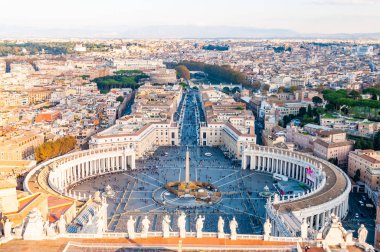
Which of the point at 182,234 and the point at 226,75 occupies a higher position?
the point at 182,234

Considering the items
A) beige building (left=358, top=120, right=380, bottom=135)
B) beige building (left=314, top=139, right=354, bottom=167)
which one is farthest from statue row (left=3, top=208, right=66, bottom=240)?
beige building (left=358, top=120, right=380, bottom=135)

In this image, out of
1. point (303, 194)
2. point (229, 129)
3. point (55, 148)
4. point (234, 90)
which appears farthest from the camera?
point (234, 90)

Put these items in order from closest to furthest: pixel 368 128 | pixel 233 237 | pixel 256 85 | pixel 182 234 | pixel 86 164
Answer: pixel 233 237, pixel 182 234, pixel 86 164, pixel 368 128, pixel 256 85

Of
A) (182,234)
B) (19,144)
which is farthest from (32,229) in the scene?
(19,144)

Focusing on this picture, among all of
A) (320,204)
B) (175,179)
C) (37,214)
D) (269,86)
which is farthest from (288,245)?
(269,86)

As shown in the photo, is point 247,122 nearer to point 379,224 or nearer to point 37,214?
point 379,224

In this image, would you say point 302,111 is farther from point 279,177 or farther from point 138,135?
point 138,135

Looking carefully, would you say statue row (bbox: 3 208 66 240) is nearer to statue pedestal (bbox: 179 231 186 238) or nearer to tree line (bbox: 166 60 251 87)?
statue pedestal (bbox: 179 231 186 238)
